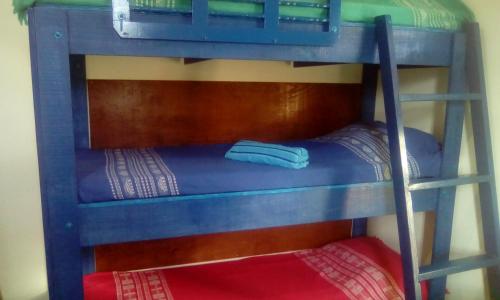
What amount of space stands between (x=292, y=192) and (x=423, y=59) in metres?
0.77

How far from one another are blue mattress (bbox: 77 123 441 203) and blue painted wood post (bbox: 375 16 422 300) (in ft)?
0.41

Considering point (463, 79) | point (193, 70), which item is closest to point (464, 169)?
point (463, 79)

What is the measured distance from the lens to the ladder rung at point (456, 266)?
1562mm

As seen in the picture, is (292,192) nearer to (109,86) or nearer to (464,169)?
(464,169)

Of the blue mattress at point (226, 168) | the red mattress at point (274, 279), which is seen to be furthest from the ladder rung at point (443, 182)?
the red mattress at point (274, 279)

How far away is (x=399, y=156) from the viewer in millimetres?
1523

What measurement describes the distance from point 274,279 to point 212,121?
2.96 feet

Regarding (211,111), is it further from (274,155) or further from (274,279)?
(274,279)

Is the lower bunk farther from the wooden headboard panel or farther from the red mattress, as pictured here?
the red mattress

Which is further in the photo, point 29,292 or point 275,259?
point 275,259

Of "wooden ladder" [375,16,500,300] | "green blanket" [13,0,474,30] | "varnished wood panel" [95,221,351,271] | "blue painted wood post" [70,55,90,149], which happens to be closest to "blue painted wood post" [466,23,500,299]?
"wooden ladder" [375,16,500,300]

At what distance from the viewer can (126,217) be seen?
1314 mm

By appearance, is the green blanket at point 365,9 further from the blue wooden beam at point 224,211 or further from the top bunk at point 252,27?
the blue wooden beam at point 224,211

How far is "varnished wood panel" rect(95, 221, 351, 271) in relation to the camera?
2188 mm
